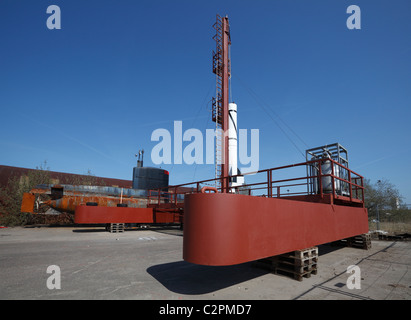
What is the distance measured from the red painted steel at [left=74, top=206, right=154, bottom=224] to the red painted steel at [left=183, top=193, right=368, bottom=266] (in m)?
10.4

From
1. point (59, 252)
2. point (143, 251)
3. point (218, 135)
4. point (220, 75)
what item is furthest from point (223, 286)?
point (220, 75)

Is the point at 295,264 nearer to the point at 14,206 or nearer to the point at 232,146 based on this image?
the point at 232,146

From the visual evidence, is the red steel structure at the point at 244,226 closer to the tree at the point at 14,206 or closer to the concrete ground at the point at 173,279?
the concrete ground at the point at 173,279

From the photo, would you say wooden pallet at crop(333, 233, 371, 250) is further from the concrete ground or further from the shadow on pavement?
the shadow on pavement

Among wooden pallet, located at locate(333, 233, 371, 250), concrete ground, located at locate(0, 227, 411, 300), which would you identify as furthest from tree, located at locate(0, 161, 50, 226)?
wooden pallet, located at locate(333, 233, 371, 250)

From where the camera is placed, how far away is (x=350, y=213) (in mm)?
7520

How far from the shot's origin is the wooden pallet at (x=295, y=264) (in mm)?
4711

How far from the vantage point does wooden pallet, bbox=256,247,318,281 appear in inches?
185

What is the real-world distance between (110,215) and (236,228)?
445 inches

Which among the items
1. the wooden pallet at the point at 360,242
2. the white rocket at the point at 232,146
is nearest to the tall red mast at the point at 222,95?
the white rocket at the point at 232,146

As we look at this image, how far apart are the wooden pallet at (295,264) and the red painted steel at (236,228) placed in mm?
280

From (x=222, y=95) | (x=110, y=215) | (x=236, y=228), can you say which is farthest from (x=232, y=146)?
(x=236, y=228)

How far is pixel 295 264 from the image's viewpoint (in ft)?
15.6

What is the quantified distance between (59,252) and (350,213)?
955cm
